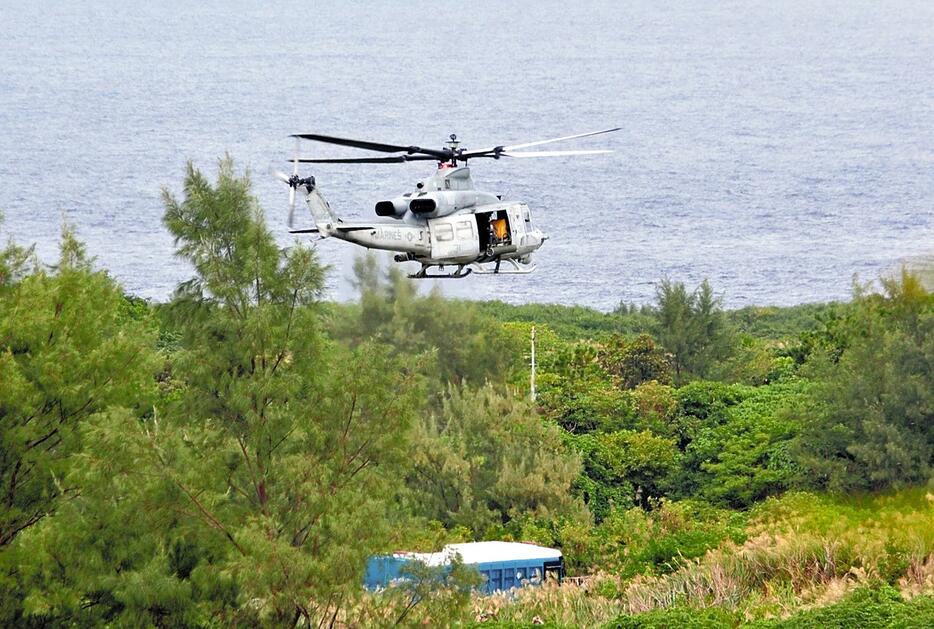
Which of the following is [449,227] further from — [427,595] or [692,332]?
[692,332]

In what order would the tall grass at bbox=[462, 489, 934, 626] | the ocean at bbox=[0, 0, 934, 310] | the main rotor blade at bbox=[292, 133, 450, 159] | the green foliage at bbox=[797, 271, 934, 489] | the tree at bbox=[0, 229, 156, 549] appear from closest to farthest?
1. the tree at bbox=[0, 229, 156, 549]
2. the tall grass at bbox=[462, 489, 934, 626]
3. the main rotor blade at bbox=[292, 133, 450, 159]
4. the green foliage at bbox=[797, 271, 934, 489]
5. the ocean at bbox=[0, 0, 934, 310]

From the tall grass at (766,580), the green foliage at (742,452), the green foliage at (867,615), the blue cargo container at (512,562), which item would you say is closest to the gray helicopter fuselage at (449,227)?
the blue cargo container at (512,562)

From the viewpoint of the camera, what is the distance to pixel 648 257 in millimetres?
116188

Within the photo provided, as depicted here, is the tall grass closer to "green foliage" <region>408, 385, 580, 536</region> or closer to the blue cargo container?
the blue cargo container

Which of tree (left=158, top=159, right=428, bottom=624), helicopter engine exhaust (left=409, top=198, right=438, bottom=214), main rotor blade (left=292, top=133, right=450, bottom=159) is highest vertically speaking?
main rotor blade (left=292, top=133, right=450, bottom=159)

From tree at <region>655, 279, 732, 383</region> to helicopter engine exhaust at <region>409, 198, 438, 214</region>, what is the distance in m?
29.3

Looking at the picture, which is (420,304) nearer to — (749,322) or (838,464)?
(838,464)

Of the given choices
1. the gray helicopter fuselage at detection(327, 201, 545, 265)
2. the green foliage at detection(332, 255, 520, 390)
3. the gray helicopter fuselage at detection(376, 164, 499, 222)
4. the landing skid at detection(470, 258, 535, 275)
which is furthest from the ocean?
the gray helicopter fuselage at detection(376, 164, 499, 222)

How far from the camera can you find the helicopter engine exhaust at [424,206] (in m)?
31.3

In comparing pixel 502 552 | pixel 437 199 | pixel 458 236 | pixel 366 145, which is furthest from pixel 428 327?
pixel 366 145

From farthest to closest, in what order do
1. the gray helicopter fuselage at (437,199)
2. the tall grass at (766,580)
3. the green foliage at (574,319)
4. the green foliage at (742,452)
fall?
the green foliage at (574,319) < the green foliage at (742,452) < the gray helicopter fuselage at (437,199) < the tall grass at (766,580)

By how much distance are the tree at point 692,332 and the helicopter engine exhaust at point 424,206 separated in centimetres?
2929

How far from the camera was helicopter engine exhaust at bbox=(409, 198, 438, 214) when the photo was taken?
31344 mm

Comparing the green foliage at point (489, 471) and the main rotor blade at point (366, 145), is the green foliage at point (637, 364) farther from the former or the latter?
the main rotor blade at point (366, 145)
